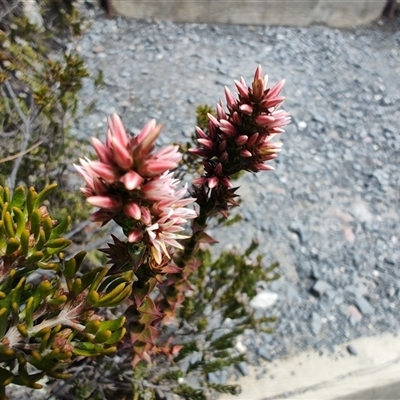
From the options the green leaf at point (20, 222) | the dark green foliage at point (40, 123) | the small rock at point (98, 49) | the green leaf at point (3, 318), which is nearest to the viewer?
the green leaf at point (3, 318)

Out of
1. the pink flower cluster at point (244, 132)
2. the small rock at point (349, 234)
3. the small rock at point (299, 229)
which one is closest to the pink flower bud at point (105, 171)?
the pink flower cluster at point (244, 132)

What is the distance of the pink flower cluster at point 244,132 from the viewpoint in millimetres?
1188

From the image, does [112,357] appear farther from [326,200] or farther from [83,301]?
[326,200]

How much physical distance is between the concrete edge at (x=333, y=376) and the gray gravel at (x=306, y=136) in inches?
3.0

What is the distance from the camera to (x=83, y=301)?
3.68 feet

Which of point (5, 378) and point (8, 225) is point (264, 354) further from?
point (8, 225)

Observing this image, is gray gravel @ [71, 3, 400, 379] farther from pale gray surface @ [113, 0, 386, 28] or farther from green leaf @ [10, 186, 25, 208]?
green leaf @ [10, 186, 25, 208]

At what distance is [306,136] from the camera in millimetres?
3916

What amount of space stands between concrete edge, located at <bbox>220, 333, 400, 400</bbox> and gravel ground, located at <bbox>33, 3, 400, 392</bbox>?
0.07m

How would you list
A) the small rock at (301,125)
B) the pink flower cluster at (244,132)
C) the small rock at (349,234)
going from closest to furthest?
the pink flower cluster at (244,132), the small rock at (349,234), the small rock at (301,125)

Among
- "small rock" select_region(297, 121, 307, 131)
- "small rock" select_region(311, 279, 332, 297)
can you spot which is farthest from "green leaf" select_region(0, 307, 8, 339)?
"small rock" select_region(297, 121, 307, 131)

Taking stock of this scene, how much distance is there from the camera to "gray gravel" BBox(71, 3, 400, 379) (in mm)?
2807

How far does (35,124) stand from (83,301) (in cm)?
158

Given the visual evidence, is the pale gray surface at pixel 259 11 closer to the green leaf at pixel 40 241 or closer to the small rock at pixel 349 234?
the small rock at pixel 349 234
